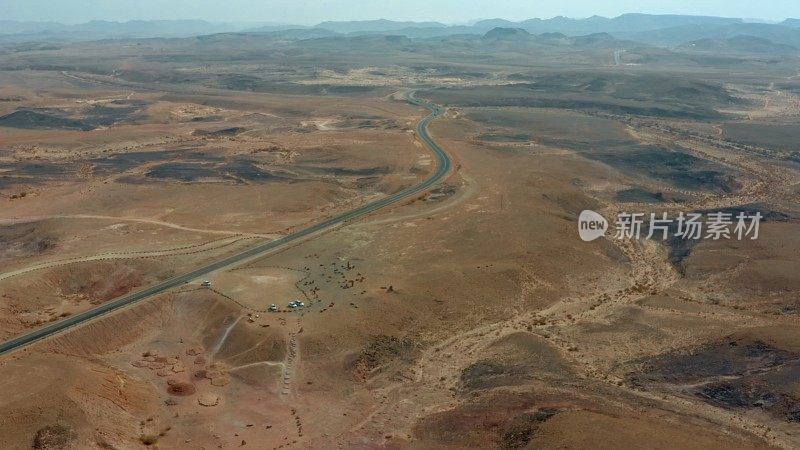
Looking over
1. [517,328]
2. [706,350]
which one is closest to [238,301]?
[517,328]

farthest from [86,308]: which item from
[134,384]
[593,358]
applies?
[593,358]

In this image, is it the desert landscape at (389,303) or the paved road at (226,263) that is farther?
the paved road at (226,263)

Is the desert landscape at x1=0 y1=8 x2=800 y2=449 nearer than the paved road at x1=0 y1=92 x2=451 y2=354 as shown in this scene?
Yes

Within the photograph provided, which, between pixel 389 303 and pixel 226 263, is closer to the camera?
pixel 389 303

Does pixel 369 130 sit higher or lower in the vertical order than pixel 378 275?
higher

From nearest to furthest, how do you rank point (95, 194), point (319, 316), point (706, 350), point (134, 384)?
point (134, 384) → point (706, 350) → point (319, 316) → point (95, 194)

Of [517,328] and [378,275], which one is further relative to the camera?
[378,275]

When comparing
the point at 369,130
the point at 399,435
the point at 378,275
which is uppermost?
the point at 369,130

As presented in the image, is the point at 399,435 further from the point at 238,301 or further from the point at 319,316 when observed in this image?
the point at 238,301

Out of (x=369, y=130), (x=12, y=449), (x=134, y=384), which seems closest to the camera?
(x=12, y=449)

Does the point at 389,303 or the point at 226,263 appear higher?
the point at 226,263
